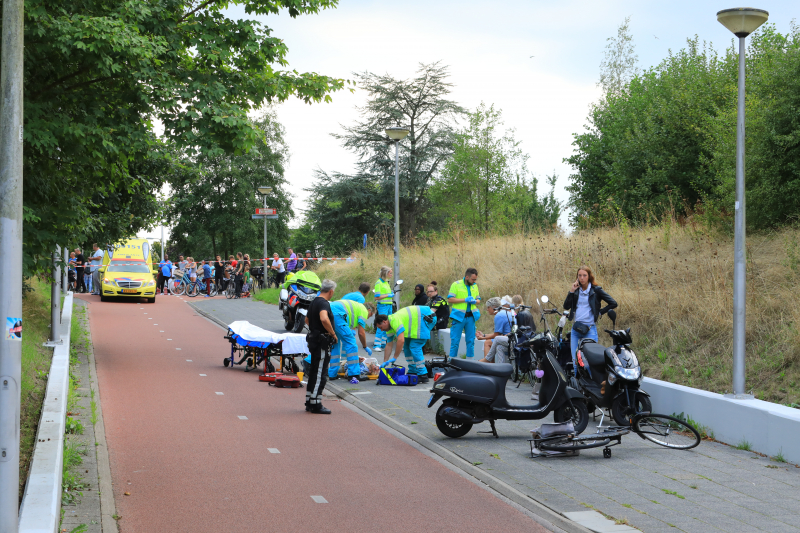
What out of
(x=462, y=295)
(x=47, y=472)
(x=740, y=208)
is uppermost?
(x=740, y=208)

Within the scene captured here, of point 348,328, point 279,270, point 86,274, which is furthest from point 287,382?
point 86,274

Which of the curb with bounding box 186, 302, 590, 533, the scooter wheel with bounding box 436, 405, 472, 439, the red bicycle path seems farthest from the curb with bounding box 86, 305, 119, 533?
the scooter wheel with bounding box 436, 405, 472, 439

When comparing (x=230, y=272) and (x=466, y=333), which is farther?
(x=230, y=272)

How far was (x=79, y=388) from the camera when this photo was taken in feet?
38.8

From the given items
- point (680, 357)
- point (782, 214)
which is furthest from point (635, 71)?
point (680, 357)

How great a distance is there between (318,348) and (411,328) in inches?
92.6

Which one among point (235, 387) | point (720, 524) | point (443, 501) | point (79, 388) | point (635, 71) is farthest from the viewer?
point (635, 71)

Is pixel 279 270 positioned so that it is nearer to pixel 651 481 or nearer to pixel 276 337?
pixel 276 337

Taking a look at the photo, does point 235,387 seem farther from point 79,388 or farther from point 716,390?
point 716,390

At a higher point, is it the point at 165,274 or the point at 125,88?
the point at 125,88

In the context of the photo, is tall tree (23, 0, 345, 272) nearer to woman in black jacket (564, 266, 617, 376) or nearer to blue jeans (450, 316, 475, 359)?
blue jeans (450, 316, 475, 359)

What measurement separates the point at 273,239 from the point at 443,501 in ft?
190

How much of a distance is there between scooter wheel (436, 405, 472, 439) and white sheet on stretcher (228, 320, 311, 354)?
490cm

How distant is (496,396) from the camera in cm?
880
